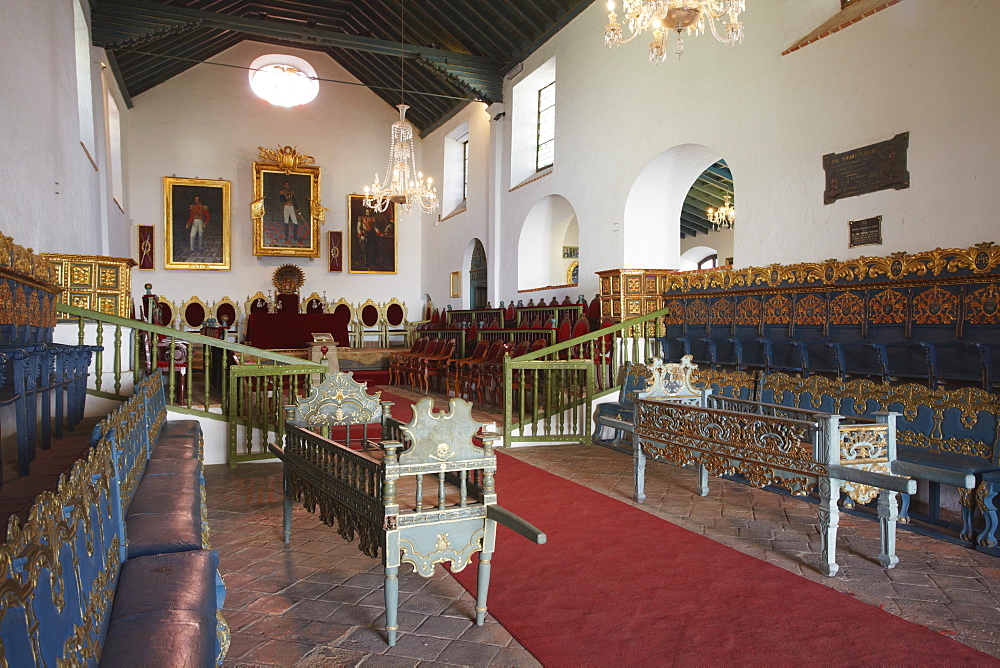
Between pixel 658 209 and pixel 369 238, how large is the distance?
925 centimetres

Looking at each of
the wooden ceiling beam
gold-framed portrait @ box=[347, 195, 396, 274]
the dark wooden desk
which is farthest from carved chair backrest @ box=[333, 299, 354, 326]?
the wooden ceiling beam

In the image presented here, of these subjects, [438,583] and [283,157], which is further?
[283,157]

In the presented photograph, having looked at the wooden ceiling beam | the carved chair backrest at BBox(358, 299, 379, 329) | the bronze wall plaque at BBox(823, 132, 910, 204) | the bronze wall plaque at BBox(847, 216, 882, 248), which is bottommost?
the carved chair backrest at BBox(358, 299, 379, 329)

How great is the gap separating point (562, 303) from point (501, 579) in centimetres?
794

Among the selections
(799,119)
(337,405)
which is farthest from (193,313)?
→ (799,119)

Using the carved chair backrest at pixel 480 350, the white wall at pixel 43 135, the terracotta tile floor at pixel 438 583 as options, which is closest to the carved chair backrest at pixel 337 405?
the terracotta tile floor at pixel 438 583

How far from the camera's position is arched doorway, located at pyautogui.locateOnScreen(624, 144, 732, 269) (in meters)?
9.15

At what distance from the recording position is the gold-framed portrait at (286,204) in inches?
617

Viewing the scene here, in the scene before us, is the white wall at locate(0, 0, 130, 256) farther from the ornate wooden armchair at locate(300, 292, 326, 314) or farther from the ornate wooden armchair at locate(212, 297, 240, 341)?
the ornate wooden armchair at locate(300, 292, 326, 314)

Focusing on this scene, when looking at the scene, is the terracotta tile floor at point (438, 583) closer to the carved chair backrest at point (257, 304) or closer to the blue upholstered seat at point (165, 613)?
the blue upholstered seat at point (165, 613)

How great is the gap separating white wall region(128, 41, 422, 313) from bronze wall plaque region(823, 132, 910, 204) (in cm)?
1223

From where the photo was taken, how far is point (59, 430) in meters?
4.57

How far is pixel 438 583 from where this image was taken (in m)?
3.24

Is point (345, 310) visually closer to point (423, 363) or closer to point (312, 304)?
point (312, 304)
